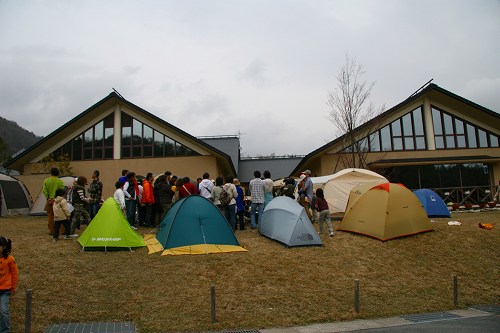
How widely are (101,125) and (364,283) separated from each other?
19.9m

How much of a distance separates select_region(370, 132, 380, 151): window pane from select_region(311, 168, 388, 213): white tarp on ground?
9040 millimetres

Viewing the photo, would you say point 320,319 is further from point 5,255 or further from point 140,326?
point 5,255

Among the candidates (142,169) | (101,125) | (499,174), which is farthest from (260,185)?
(499,174)

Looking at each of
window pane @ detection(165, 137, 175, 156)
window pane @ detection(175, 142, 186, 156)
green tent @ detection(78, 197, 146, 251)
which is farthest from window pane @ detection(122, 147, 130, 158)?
green tent @ detection(78, 197, 146, 251)

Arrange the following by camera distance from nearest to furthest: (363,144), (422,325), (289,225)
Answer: (422,325)
(289,225)
(363,144)

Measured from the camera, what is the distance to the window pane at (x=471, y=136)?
83.1 ft

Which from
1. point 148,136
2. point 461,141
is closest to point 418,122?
point 461,141

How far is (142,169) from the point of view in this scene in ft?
77.4

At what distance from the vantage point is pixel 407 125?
2541cm

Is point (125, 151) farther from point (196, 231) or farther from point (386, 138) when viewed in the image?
Answer: point (386, 138)

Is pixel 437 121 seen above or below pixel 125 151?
above

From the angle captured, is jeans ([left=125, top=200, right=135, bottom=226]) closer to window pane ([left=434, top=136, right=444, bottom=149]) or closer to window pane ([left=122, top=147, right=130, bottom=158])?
window pane ([left=122, top=147, right=130, bottom=158])

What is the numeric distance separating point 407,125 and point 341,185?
11.9 metres

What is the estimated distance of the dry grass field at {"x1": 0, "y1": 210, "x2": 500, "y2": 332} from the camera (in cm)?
705
